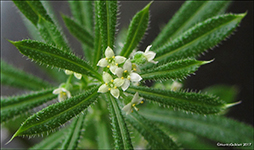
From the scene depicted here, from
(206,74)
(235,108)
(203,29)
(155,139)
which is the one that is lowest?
(235,108)

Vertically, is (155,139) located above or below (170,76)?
below

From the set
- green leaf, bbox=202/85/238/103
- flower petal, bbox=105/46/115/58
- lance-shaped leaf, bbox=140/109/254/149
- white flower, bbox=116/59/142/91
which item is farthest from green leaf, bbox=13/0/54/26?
green leaf, bbox=202/85/238/103

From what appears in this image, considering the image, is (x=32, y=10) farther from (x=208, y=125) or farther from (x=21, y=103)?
(x=208, y=125)

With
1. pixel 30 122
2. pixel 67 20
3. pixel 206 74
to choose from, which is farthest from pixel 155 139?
pixel 206 74

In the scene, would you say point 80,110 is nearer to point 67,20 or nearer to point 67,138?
point 67,138

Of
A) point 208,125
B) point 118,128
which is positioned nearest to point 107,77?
point 118,128

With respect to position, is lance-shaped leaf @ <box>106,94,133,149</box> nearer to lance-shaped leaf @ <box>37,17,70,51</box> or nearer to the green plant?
the green plant

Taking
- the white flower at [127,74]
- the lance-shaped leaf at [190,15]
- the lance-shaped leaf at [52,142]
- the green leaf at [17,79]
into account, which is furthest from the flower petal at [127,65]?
the green leaf at [17,79]
